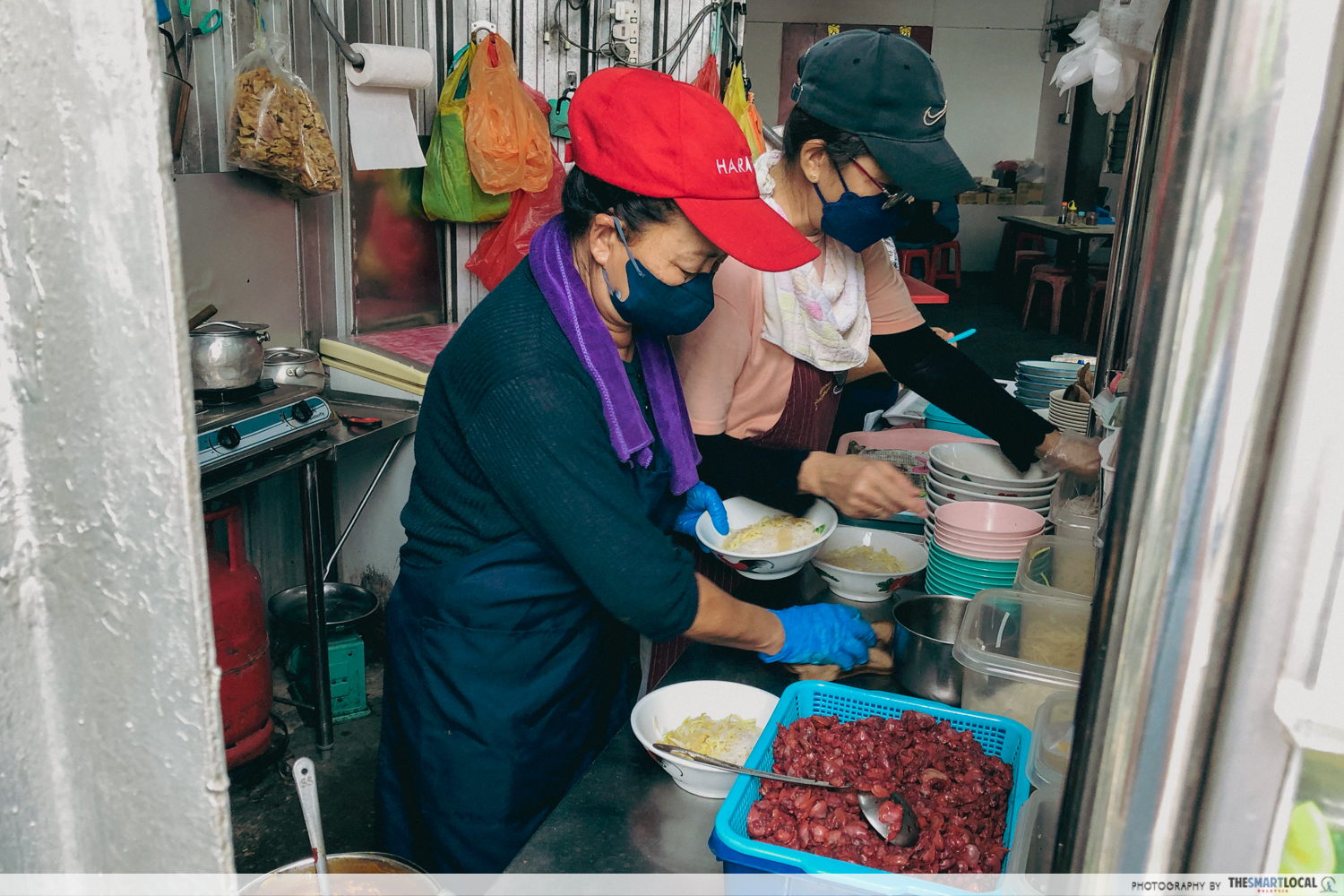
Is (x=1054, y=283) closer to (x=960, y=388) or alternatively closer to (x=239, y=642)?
(x=960, y=388)

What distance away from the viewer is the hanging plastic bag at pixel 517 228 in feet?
14.5

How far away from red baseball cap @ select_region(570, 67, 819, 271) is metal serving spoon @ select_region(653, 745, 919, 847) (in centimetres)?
76

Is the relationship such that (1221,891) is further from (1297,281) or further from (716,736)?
(716,736)

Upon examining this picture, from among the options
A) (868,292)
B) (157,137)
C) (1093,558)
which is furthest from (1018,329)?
(157,137)

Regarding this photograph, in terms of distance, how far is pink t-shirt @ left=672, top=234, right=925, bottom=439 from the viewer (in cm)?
230

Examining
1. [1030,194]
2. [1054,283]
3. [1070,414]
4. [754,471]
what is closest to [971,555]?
[754,471]

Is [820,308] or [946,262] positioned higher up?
[820,308]

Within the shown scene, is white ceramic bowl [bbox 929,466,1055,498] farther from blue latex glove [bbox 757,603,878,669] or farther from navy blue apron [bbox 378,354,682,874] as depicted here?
navy blue apron [bbox 378,354,682,874]

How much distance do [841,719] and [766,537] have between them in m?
0.61

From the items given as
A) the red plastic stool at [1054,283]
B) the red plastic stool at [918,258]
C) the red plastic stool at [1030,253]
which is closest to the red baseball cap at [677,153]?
the red plastic stool at [1054,283]

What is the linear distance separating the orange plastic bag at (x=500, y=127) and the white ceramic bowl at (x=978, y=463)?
Answer: 2.42m

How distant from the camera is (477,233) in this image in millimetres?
4730

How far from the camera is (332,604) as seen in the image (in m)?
3.97

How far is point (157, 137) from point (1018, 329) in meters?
11.8
